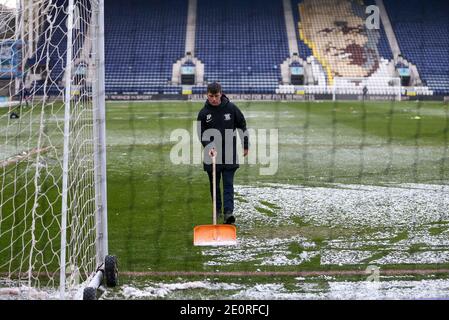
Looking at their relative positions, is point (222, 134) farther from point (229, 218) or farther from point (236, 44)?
point (236, 44)

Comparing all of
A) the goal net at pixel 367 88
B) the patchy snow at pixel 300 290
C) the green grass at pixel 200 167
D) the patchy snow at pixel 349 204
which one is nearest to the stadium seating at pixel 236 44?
the goal net at pixel 367 88

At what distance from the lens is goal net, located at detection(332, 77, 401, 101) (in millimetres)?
36094

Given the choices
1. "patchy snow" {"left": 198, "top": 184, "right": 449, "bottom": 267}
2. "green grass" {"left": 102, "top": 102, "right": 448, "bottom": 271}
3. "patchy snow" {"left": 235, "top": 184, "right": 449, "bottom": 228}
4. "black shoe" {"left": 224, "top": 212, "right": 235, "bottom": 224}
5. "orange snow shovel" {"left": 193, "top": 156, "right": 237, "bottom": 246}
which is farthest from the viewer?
"patchy snow" {"left": 235, "top": 184, "right": 449, "bottom": 228}

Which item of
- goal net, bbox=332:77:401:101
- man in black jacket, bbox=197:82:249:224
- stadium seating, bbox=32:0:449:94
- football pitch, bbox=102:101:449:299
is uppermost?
stadium seating, bbox=32:0:449:94

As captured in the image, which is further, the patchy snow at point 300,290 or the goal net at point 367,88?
the goal net at point 367,88

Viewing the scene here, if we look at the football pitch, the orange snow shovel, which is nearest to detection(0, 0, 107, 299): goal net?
the football pitch

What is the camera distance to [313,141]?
1731cm

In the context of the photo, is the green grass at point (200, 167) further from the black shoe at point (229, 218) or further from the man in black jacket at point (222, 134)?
the man in black jacket at point (222, 134)

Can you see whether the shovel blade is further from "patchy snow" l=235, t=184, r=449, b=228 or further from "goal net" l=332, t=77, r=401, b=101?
"goal net" l=332, t=77, r=401, b=101

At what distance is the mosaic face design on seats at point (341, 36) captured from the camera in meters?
39.3

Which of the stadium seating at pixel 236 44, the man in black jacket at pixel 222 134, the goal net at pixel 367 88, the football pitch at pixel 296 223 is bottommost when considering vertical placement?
the football pitch at pixel 296 223

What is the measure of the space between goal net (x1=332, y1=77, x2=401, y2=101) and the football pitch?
19.1m

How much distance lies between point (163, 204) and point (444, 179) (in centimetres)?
463

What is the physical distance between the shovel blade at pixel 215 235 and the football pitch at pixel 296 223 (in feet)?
0.27
